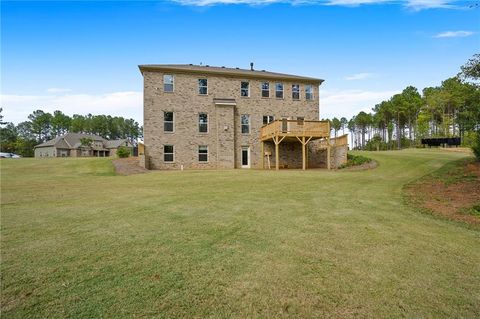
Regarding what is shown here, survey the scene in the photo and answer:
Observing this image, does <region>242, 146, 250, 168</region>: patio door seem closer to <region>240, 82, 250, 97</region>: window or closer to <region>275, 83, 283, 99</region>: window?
<region>240, 82, 250, 97</region>: window

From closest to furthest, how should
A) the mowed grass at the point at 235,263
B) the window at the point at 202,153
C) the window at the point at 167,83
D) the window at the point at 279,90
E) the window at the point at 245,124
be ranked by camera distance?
the mowed grass at the point at 235,263 → the window at the point at 167,83 → the window at the point at 202,153 → the window at the point at 245,124 → the window at the point at 279,90

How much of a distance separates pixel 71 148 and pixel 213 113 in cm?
4544

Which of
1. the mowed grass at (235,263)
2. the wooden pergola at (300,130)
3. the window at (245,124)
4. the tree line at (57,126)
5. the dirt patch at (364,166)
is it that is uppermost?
the tree line at (57,126)

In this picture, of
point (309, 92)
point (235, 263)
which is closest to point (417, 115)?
point (309, 92)

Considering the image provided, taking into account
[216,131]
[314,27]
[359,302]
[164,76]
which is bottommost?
[359,302]

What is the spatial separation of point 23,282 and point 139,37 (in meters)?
17.3

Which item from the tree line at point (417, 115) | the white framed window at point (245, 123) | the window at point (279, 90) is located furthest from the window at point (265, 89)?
the tree line at point (417, 115)

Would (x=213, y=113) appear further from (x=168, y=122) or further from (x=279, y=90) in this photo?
(x=279, y=90)

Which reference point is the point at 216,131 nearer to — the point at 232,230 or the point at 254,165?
the point at 254,165

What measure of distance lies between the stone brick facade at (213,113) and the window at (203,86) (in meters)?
0.26

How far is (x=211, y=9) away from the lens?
Result: 14.8 meters

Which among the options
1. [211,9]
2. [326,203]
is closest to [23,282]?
[326,203]

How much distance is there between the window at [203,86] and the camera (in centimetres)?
2238

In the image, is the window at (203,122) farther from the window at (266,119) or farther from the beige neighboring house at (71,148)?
the beige neighboring house at (71,148)
